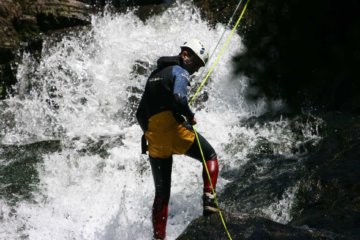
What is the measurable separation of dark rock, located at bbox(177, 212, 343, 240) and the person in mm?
277

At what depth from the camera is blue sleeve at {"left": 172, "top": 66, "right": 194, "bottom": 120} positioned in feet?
14.8

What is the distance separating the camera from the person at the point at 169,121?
15.3ft

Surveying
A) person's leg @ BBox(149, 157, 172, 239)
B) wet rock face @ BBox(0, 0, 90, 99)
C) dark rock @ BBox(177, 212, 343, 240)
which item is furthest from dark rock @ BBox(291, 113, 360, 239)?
wet rock face @ BBox(0, 0, 90, 99)

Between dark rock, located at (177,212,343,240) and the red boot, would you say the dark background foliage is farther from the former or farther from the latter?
dark rock, located at (177,212,343,240)

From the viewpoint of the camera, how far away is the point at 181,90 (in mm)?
4566

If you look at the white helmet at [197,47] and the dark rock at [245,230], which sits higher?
the white helmet at [197,47]

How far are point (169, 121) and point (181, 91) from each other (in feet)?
1.26

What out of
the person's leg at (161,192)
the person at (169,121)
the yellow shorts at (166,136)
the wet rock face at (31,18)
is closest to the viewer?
the person at (169,121)

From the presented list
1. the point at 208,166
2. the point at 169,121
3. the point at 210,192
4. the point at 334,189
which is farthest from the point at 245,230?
the point at 334,189

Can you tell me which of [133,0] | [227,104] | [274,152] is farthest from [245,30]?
[274,152]

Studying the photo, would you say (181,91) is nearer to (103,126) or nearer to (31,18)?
(103,126)

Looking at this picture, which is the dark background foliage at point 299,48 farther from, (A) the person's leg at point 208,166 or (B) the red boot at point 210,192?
(B) the red boot at point 210,192

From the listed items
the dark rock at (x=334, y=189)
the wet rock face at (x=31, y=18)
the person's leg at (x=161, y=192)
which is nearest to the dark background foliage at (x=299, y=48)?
the dark rock at (x=334, y=189)

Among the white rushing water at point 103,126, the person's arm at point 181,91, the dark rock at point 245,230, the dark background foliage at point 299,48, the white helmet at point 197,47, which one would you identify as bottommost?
the white rushing water at point 103,126
